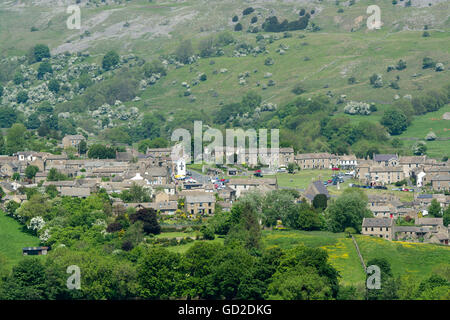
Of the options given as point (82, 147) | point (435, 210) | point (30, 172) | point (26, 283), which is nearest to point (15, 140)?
point (82, 147)

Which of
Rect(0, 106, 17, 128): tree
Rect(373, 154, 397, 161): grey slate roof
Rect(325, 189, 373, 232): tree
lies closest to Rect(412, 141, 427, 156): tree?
Rect(373, 154, 397, 161): grey slate roof

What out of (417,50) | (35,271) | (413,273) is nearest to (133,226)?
(35,271)

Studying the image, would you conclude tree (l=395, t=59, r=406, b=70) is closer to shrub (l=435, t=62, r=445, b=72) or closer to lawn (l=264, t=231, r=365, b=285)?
shrub (l=435, t=62, r=445, b=72)

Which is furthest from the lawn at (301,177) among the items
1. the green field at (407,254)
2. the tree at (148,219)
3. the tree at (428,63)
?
the tree at (428,63)

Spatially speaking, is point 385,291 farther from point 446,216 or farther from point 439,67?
point 439,67

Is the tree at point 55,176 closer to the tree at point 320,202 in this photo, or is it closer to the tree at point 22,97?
the tree at point 320,202
